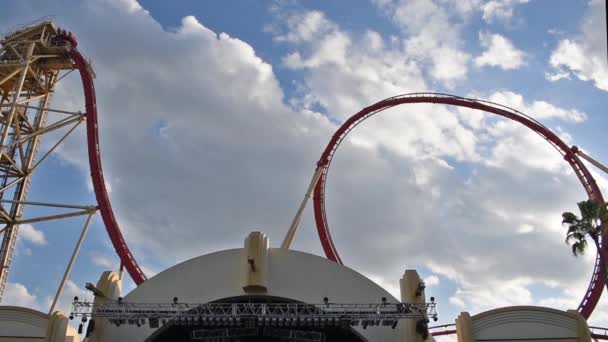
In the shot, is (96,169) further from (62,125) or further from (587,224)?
(587,224)

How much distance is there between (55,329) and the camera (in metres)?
18.7

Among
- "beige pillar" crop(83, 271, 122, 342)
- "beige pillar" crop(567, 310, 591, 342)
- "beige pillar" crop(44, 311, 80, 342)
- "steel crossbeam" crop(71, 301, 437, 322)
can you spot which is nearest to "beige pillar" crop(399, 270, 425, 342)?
"steel crossbeam" crop(71, 301, 437, 322)

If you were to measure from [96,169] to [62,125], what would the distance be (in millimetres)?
3235

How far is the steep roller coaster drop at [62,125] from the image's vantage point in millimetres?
25280

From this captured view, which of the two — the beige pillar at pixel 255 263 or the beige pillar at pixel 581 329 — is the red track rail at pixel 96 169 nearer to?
the beige pillar at pixel 255 263

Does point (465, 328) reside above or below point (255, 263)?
below

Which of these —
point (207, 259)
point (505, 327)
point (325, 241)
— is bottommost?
point (505, 327)

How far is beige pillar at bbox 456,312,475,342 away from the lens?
1780 cm

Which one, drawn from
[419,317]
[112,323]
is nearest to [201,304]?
[112,323]

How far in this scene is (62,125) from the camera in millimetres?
27422

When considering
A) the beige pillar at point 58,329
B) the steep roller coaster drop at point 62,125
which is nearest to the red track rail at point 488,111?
the steep roller coaster drop at point 62,125

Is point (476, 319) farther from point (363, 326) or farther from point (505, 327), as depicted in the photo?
point (363, 326)

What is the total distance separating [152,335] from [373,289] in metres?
7.52

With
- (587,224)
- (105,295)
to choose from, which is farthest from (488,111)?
(105,295)
